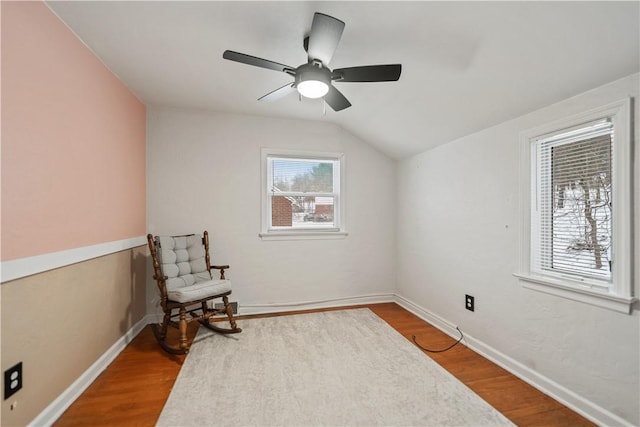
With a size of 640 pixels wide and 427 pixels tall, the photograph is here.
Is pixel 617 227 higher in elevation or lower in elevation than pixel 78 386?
higher

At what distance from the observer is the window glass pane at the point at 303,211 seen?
356cm

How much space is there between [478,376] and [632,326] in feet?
3.19

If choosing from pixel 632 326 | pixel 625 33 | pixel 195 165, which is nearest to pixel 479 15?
pixel 625 33

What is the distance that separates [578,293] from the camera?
5.81ft

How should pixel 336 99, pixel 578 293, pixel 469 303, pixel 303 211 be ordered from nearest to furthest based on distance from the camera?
pixel 578 293 → pixel 336 99 → pixel 469 303 → pixel 303 211

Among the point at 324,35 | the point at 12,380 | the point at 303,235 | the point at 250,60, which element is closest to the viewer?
the point at 12,380

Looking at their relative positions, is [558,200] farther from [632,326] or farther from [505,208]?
[632,326]

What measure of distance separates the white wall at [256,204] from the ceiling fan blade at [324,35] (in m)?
1.91

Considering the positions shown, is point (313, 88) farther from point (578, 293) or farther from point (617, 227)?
point (578, 293)

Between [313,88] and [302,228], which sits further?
[302,228]

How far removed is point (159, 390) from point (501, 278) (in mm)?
2690

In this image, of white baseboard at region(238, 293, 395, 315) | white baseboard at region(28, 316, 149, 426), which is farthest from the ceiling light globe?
white baseboard at region(238, 293, 395, 315)

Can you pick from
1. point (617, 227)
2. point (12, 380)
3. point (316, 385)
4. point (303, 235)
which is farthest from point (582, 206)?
point (12, 380)

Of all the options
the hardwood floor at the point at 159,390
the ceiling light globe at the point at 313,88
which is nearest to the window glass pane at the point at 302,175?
the ceiling light globe at the point at 313,88
